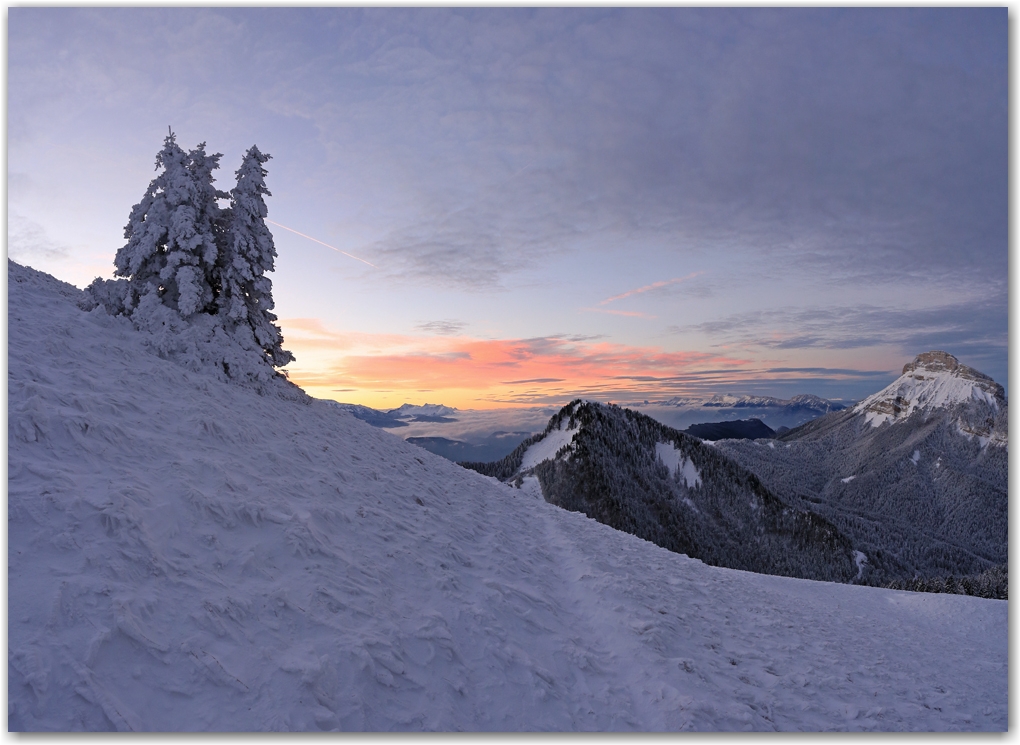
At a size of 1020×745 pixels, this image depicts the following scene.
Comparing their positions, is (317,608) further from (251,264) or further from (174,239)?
(174,239)

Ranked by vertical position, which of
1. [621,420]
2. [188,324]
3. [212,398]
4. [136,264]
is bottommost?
[621,420]

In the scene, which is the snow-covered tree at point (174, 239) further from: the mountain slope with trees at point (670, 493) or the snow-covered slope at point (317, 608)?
the mountain slope with trees at point (670, 493)

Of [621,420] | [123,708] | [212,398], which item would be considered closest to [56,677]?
[123,708]

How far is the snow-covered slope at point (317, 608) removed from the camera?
195 inches

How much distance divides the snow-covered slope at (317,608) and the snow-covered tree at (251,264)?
10.9 ft

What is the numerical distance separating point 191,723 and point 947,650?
62.1 feet

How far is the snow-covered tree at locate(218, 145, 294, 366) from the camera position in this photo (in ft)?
55.9

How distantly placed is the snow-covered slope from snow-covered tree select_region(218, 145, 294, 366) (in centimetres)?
331

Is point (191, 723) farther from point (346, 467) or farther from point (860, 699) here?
point (860, 699)

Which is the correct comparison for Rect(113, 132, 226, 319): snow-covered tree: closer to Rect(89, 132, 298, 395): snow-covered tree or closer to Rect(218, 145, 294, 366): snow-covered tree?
Rect(89, 132, 298, 395): snow-covered tree

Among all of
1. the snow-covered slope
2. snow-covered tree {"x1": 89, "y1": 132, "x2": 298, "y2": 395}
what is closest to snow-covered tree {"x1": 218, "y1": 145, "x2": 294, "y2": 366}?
snow-covered tree {"x1": 89, "y1": 132, "x2": 298, "y2": 395}

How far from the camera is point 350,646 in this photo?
5.96 metres

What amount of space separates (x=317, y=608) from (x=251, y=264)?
14.8 metres

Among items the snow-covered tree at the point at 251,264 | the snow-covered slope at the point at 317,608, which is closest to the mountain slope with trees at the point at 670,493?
the snow-covered tree at the point at 251,264
